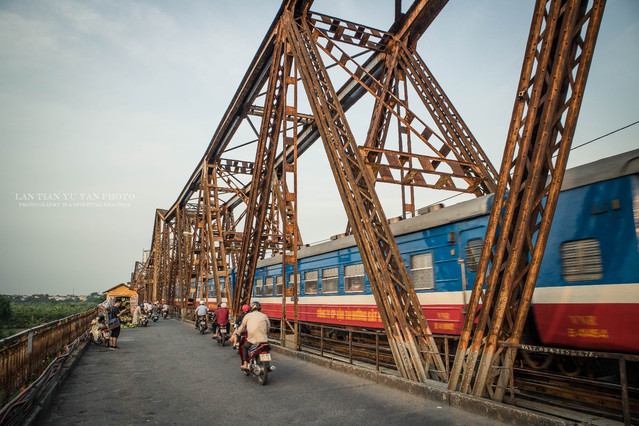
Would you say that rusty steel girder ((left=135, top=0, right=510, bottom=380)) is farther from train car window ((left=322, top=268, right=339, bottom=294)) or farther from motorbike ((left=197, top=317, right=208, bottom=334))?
motorbike ((left=197, top=317, right=208, bottom=334))

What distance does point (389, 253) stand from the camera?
7.36 m

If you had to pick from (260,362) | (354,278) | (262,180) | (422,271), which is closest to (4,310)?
(262,180)

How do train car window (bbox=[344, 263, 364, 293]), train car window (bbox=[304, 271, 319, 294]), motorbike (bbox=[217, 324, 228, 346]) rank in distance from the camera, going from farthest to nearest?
motorbike (bbox=[217, 324, 228, 346]) < train car window (bbox=[304, 271, 319, 294]) < train car window (bbox=[344, 263, 364, 293])

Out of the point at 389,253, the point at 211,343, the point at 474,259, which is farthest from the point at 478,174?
the point at 211,343

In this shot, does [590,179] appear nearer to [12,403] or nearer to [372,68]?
[12,403]

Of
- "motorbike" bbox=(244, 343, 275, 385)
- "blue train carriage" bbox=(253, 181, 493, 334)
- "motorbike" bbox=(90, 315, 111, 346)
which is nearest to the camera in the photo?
"motorbike" bbox=(244, 343, 275, 385)

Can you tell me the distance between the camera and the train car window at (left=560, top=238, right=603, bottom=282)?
5.64m

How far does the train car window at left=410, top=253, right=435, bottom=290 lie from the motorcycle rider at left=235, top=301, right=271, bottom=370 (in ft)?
11.4

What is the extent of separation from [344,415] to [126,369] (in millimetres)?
6392

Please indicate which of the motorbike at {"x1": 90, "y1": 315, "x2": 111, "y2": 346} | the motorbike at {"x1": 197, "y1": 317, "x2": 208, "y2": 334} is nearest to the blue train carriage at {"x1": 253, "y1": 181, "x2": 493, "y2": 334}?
the motorbike at {"x1": 197, "y1": 317, "x2": 208, "y2": 334}

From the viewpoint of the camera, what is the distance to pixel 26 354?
672cm

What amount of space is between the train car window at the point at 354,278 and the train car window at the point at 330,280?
520 millimetres

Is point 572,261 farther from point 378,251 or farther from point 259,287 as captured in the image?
point 259,287

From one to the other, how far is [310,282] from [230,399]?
714 centimetres
